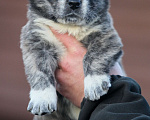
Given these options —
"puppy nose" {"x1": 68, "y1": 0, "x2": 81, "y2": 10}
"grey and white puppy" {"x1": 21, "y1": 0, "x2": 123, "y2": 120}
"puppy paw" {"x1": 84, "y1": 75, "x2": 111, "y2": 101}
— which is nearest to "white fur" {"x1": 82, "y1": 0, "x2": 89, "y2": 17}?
"grey and white puppy" {"x1": 21, "y1": 0, "x2": 123, "y2": 120}

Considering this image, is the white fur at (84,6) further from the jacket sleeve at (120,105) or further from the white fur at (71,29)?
the jacket sleeve at (120,105)

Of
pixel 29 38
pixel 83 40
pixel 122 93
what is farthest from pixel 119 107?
pixel 29 38

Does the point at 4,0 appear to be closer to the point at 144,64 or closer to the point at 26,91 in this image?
the point at 26,91

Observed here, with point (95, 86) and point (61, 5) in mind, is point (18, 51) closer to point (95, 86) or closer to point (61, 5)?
point (61, 5)

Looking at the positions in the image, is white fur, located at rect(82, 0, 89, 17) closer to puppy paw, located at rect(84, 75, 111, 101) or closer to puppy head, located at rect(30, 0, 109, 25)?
puppy head, located at rect(30, 0, 109, 25)

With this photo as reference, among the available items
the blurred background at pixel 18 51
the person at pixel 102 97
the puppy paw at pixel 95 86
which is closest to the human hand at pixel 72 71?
the person at pixel 102 97
